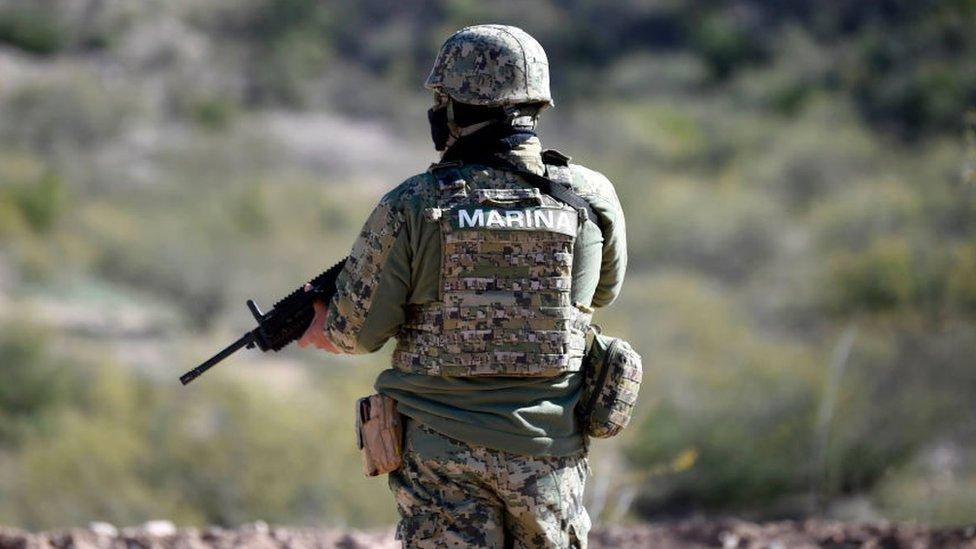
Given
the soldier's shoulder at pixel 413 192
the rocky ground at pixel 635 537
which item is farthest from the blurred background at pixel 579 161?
the soldier's shoulder at pixel 413 192

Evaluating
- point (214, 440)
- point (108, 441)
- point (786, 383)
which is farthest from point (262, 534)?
point (786, 383)

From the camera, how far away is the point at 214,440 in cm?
1050

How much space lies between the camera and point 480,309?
146 inches

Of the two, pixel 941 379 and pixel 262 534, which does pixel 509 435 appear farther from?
pixel 941 379

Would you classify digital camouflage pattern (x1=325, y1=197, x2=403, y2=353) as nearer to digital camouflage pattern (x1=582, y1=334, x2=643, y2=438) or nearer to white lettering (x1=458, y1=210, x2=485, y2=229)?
white lettering (x1=458, y1=210, x2=485, y2=229)

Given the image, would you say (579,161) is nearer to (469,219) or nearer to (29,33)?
(29,33)

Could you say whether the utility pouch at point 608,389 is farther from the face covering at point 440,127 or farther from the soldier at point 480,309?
the face covering at point 440,127

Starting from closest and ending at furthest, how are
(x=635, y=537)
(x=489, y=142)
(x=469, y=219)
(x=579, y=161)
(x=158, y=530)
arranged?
(x=469, y=219) → (x=489, y=142) → (x=158, y=530) → (x=635, y=537) → (x=579, y=161)

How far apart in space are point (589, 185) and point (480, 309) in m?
0.47

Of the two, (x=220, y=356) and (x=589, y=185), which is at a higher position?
(x=589, y=185)

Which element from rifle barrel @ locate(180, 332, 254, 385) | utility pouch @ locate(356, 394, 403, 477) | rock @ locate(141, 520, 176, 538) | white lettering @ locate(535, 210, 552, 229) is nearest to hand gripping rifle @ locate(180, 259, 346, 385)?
rifle barrel @ locate(180, 332, 254, 385)

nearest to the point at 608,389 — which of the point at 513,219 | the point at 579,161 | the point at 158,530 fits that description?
the point at 513,219

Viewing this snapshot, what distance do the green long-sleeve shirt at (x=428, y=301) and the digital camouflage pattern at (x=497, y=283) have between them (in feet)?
0.15

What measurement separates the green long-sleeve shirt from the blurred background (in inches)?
94.2
